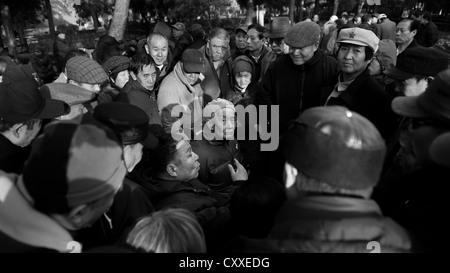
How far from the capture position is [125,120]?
2004 millimetres

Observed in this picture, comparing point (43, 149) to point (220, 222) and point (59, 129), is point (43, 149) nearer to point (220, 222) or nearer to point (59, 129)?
point (59, 129)

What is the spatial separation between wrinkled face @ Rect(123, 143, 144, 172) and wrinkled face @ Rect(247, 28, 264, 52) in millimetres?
4107

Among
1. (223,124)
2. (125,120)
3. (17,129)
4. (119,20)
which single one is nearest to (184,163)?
(125,120)

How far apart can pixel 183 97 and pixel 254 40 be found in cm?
248

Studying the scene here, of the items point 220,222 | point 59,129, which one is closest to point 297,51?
point 220,222

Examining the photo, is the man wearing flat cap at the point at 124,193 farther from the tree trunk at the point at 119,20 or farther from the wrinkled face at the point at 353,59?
the tree trunk at the point at 119,20

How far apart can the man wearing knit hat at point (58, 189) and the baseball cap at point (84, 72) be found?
2.25 metres

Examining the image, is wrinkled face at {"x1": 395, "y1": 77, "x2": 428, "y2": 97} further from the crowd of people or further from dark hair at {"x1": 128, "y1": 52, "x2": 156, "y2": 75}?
dark hair at {"x1": 128, "y1": 52, "x2": 156, "y2": 75}

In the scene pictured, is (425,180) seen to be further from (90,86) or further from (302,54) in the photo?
(90,86)

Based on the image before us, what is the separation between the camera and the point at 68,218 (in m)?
1.29

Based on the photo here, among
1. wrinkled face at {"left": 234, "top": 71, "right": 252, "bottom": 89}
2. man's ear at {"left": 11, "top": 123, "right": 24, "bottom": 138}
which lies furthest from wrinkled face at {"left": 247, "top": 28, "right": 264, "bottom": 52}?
man's ear at {"left": 11, "top": 123, "right": 24, "bottom": 138}

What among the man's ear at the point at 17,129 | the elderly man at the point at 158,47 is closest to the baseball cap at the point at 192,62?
the elderly man at the point at 158,47

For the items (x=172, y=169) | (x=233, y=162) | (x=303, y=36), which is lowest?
(x=233, y=162)

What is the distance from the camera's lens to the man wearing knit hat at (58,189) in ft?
3.91
